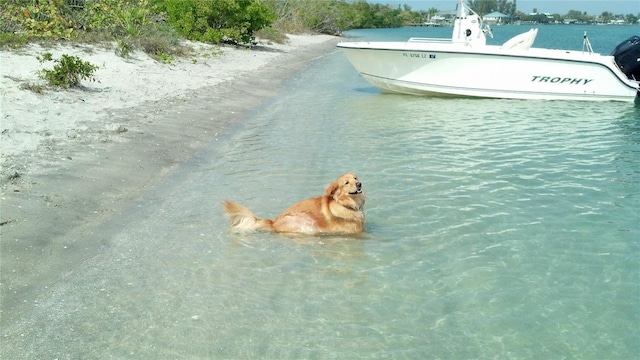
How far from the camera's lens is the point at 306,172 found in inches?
384

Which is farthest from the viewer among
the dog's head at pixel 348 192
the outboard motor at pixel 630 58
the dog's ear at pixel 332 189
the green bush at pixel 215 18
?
the green bush at pixel 215 18

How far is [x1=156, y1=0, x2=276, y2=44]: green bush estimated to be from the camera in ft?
92.7

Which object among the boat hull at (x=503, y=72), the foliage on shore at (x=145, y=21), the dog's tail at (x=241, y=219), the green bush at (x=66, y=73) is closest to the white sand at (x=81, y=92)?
the green bush at (x=66, y=73)

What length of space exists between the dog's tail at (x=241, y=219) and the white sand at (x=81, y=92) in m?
3.11

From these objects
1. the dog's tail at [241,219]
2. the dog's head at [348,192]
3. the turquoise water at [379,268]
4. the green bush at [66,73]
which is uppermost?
the green bush at [66,73]

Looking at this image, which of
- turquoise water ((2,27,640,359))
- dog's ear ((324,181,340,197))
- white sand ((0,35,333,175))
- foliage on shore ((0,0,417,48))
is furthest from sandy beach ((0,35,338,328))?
dog's ear ((324,181,340,197))

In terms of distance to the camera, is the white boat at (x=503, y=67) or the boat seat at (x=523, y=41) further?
the boat seat at (x=523, y=41)

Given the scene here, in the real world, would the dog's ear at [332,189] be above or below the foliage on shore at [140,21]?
below

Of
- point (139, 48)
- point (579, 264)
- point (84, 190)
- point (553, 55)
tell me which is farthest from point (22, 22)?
point (579, 264)

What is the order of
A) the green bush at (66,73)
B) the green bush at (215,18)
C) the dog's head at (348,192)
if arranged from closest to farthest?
the dog's head at (348,192) < the green bush at (66,73) < the green bush at (215,18)

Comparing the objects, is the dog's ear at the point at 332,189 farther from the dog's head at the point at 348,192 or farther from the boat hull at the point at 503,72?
the boat hull at the point at 503,72

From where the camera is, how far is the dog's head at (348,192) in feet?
21.9

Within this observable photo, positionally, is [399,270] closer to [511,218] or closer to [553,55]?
[511,218]

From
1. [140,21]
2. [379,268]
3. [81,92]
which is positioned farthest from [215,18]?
[379,268]
